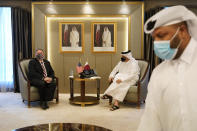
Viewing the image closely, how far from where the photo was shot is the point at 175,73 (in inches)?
54.0

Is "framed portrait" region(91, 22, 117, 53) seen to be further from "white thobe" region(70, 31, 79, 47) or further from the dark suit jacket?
the dark suit jacket

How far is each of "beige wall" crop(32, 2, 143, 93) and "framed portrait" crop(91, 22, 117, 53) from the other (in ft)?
0.37

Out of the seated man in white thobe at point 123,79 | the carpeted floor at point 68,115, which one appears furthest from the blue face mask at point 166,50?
the seated man in white thobe at point 123,79

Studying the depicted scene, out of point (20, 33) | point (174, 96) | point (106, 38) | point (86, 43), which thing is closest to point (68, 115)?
point (86, 43)

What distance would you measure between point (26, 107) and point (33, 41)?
2.05 m

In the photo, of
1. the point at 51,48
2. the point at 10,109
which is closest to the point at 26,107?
the point at 10,109

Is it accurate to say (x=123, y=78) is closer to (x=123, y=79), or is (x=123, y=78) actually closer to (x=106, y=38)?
(x=123, y=79)

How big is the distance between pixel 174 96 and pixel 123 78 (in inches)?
162

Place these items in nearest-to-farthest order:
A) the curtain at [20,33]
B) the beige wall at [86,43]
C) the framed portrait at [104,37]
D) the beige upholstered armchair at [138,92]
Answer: the beige upholstered armchair at [138,92] → the beige wall at [86,43] → the framed portrait at [104,37] → the curtain at [20,33]

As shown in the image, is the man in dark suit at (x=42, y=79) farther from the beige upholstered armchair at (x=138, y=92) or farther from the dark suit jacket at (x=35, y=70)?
the beige upholstered armchair at (x=138, y=92)

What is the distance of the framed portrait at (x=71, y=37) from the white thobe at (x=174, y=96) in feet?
17.5

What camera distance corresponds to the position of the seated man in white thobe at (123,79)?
5277 mm

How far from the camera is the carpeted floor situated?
4156 millimetres

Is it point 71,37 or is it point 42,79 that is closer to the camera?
point 42,79
